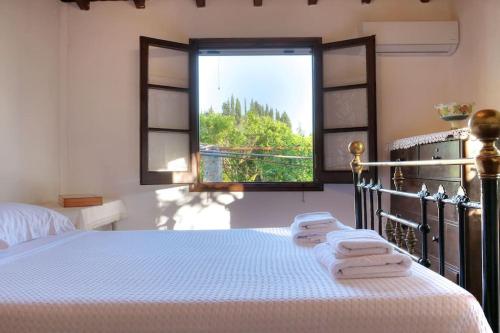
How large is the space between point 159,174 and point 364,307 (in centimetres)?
265

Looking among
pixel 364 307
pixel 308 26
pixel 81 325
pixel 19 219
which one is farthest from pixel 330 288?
pixel 308 26

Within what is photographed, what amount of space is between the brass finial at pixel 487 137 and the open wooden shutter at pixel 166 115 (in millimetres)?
2770

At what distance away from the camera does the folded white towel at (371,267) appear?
3.86 ft

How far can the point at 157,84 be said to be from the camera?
3469 mm

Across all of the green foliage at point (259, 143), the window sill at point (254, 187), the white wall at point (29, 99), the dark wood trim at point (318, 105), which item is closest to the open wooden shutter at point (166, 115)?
the window sill at point (254, 187)

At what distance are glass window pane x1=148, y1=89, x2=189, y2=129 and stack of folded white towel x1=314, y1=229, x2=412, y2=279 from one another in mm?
2498

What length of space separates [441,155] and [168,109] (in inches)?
87.0

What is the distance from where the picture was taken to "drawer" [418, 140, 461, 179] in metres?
2.39

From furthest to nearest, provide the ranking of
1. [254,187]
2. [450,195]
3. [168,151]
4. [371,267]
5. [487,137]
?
1. [254,187]
2. [168,151]
3. [450,195]
4. [371,267]
5. [487,137]

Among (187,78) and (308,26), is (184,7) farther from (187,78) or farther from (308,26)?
(308,26)

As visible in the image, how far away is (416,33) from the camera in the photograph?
3494 mm

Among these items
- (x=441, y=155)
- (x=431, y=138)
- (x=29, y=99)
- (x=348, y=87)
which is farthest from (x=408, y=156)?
(x=29, y=99)

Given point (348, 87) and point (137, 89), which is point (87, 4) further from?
point (348, 87)

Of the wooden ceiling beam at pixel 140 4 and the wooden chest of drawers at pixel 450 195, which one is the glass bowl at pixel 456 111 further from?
the wooden ceiling beam at pixel 140 4
